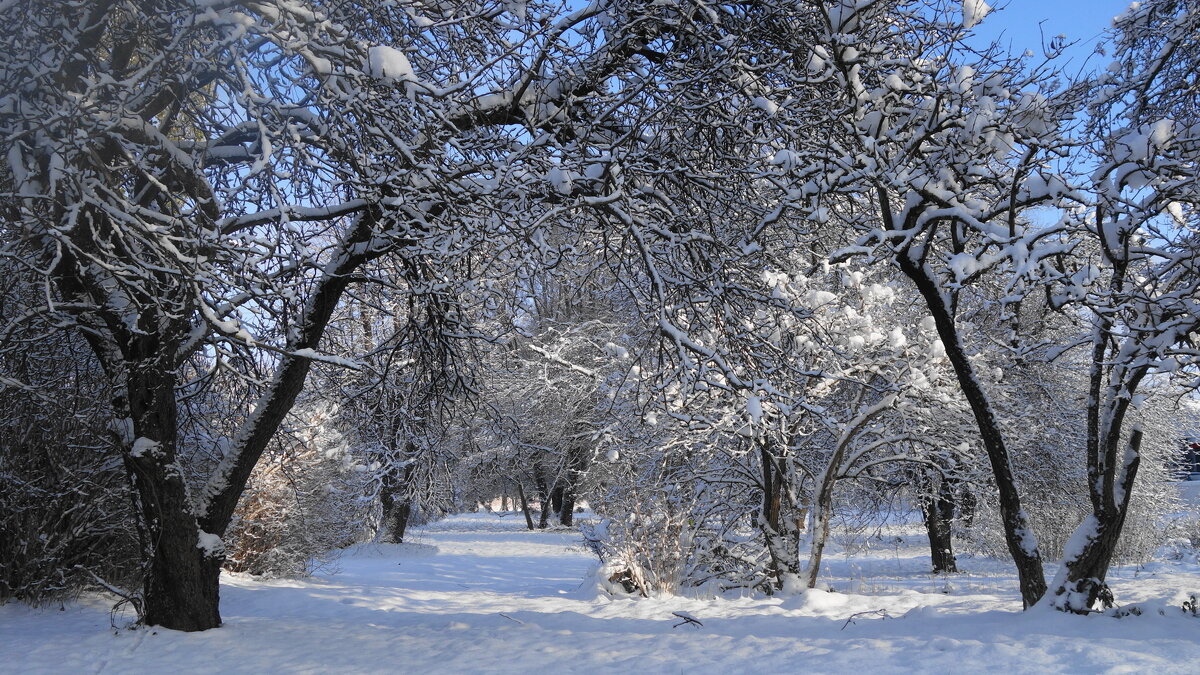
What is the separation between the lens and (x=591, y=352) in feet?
56.9

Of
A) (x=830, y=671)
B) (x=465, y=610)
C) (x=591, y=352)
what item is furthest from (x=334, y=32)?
(x=591, y=352)

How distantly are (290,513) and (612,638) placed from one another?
6748mm

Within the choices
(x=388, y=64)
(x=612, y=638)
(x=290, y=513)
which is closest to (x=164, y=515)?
(x=612, y=638)

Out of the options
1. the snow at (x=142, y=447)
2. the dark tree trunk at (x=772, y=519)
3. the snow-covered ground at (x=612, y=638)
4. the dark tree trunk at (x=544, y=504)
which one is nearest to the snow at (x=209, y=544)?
the snow-covered ground at (x=612, y=638)

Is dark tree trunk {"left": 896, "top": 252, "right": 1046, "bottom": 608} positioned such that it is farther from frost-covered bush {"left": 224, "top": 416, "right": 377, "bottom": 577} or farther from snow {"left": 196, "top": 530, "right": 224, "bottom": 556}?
frost-covered bush {"left": 224, "top": 416, "right": 377, "bottom": 577}

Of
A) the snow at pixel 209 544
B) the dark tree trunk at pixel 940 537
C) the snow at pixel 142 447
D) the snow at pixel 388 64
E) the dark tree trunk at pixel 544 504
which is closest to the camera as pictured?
the snow at pixel 388 64

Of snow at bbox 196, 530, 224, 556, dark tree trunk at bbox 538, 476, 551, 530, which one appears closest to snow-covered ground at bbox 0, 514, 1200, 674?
snow at bbox 196, 530, 224, 556

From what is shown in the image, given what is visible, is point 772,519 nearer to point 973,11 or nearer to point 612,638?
point 612,638

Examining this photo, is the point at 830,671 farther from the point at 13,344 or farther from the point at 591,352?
the point at 591,352

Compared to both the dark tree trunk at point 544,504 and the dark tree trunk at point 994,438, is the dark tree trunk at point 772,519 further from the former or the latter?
the dark tree trunk at point 544,504

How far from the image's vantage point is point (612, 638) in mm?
6270

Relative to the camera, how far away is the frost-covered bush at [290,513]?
413 inches

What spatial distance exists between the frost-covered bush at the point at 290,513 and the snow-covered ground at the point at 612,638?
1235 mm

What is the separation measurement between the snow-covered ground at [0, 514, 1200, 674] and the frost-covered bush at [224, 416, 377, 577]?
1235mm
